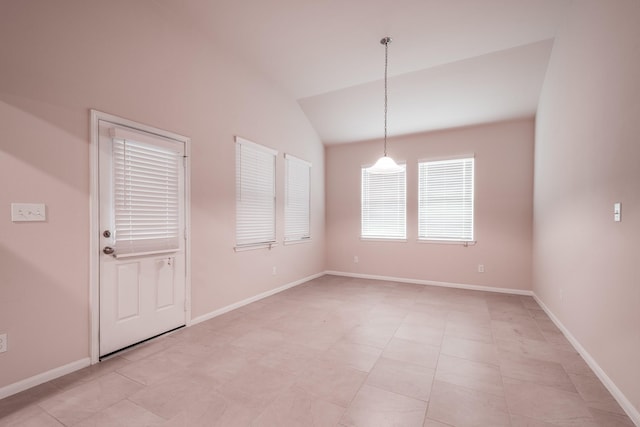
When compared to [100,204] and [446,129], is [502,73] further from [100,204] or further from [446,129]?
[100,204]

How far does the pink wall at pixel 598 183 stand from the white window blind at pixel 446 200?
4.95ft

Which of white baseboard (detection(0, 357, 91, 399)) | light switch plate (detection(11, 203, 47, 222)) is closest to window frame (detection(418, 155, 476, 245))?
white baseboard (detection(0, 357, 91, 399))

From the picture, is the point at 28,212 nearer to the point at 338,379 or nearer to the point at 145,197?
the point at 145,197

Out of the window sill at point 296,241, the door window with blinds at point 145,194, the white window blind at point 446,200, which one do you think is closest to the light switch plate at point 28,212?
the door window with blinds at point 145,194

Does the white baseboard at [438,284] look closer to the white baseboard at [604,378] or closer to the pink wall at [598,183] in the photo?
the pink wall at [598,183]

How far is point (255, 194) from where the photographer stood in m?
4.53

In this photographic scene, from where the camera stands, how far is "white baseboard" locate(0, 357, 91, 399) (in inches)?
83.0

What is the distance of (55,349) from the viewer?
2.36 meters

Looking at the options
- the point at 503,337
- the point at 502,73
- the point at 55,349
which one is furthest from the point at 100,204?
the point at 502,73

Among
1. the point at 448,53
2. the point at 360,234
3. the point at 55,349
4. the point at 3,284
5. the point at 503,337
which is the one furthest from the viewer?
the point at 360,234

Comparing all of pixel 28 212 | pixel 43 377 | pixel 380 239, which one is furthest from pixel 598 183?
pixel 43 377

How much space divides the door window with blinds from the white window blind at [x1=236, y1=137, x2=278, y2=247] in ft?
3.12

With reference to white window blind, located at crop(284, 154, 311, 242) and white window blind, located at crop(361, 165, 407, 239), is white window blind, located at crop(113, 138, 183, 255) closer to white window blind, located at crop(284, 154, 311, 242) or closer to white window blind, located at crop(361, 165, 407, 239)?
white window blind, located at crop(284, 154, 311, 242)

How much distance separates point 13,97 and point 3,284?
4.50 feet
